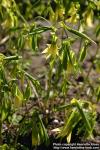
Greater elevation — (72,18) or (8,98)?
(72,18)

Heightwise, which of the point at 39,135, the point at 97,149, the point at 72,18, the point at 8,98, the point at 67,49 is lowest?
the point at 97,149

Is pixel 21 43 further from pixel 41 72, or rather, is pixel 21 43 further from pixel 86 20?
pixel 41 72

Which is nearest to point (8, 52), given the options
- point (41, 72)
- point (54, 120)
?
point (41, 72)

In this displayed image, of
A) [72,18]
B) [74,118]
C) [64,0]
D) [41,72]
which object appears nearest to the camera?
[74,118]

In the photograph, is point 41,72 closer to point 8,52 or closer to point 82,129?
point 8,52

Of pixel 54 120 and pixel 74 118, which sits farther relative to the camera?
pixel 54 120

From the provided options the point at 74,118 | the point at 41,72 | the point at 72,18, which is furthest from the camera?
the point at 41,72

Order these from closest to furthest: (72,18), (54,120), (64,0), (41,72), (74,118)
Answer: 1. (74,118)
2. (64,0)
3. (72,18)
4. (54,120)
5. (41,72)

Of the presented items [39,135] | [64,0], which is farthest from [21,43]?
[39,135]

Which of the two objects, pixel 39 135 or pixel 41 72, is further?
pixel 41 72
